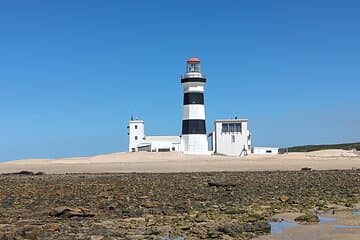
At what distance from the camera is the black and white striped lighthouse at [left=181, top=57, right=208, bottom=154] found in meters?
48.2

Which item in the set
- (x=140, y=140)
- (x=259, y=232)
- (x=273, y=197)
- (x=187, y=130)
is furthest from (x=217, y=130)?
(x=259, y=232)

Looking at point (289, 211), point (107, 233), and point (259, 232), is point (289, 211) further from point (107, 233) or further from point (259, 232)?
point (107, 233)

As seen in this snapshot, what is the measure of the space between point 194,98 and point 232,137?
4999 millimetres

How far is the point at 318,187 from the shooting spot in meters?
20.7

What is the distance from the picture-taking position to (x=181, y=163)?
40.4 metres

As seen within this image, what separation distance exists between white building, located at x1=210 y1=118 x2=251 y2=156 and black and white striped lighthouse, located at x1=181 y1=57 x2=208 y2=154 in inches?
80.4

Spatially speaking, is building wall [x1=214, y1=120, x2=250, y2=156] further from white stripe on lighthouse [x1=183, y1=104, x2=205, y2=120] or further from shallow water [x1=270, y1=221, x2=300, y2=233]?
shallow water [x1=270, y1=221, x2=300, y2=233]

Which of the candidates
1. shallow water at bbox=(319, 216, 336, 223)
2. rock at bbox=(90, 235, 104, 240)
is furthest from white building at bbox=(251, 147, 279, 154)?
rock at bbox=(90, 235, 104, 240)

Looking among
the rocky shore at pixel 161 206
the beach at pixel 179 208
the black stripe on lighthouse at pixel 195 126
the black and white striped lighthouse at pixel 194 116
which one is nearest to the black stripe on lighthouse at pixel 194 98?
the black and white striped lighthouse at pixel 194 116

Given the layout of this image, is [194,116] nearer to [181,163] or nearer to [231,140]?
[231,140]

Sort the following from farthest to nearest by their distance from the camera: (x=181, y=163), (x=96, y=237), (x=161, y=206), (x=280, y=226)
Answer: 1. (x=181, y=163)
2. (x=161, y=206)
3. (x=280, y=226)
4. (x=96, y=237)

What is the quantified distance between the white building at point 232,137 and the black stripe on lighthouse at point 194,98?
2732 millimetres

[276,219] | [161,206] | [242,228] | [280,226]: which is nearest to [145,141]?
[161,206]

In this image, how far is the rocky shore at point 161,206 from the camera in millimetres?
11109
